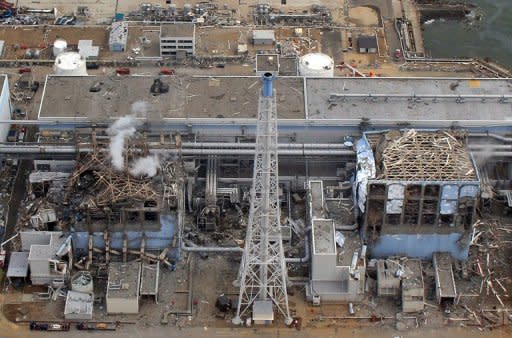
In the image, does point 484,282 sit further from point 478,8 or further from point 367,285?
point 478,8

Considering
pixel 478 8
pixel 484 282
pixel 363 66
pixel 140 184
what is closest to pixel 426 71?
pixel 363 66

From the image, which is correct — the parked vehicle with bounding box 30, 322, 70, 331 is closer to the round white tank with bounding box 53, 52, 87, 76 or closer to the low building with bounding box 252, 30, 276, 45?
the round white tank with bounding box 53, 52, 87, 76

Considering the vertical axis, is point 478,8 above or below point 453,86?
above

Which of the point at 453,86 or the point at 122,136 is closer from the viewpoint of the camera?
the point at 122,136

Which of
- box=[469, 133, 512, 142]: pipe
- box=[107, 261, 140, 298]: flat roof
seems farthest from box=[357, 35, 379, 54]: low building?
box=[107, 261, 140, 298]: flat roof

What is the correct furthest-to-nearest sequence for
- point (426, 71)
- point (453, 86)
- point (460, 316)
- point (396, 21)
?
point (396, 21) < point (426, 71) < point (453, 86) < point (460, 316)

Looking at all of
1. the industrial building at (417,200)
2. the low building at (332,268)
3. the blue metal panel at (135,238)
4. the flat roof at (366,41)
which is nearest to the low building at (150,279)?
the blue metal panel at (135,238)

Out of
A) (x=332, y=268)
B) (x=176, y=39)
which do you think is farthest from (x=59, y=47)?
(x=332, y=268)

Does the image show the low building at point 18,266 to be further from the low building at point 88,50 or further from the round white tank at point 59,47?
the round white tank at point 59,47
